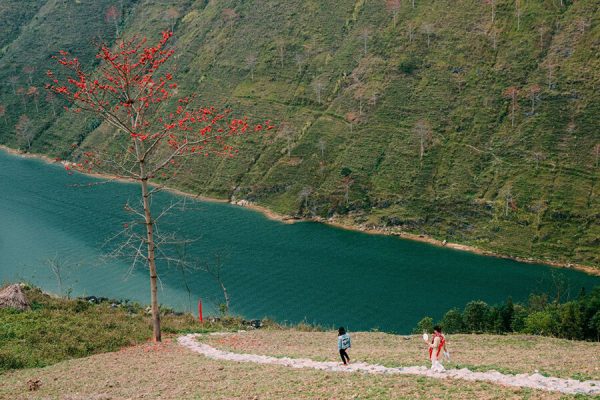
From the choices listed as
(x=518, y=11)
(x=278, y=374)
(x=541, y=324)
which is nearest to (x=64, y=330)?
(x=278, y=374)

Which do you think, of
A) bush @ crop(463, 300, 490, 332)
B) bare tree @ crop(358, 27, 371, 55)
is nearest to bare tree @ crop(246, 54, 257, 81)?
bare tree @ crop(358, 27, 371, 55)

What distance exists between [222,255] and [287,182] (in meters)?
30.0

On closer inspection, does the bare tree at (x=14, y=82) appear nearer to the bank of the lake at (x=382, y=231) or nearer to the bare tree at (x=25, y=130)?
the bare tree at (x=25, y=130)

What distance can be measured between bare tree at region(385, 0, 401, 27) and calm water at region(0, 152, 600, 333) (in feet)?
193

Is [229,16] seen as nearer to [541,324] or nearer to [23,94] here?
[23,94]

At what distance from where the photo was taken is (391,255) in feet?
338

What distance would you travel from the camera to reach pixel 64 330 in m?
36.6

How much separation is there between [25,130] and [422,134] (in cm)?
12010

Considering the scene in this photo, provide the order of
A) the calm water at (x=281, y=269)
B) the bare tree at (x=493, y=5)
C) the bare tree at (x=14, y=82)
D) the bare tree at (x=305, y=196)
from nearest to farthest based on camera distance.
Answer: the calm water at (x=281, y=269), the bare tree at (x=305, y=196), the bare tree at (x=493, y=5), the bare tree at (x=14, y=82)

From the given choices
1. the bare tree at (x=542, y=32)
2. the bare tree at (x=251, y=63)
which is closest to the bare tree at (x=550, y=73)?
the bare tree at (x=542, y=32)

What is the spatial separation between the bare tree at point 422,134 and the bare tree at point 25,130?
373ft

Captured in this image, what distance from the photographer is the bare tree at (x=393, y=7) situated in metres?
142

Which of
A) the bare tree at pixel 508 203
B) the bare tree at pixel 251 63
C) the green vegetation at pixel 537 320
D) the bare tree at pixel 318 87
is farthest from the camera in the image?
the bare tree at pixel 251 63

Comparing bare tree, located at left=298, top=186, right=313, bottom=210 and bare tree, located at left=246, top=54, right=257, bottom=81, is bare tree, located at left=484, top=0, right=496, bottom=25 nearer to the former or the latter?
bare tree, located at left=298, top=186, right=313, bottom=210
